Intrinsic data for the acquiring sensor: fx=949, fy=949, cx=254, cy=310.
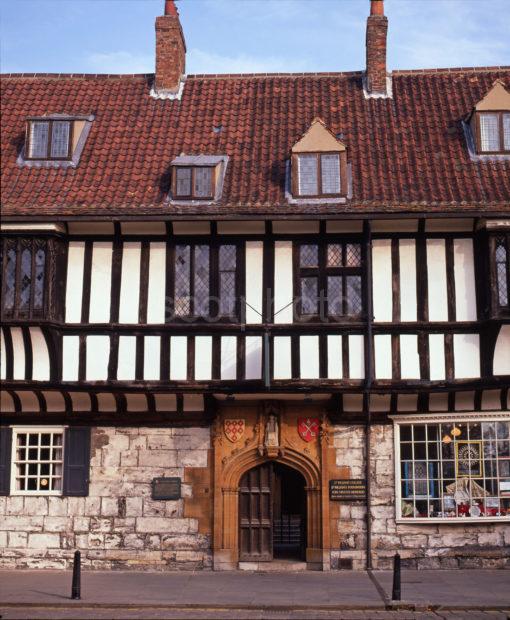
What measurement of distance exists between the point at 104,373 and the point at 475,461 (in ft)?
22.4

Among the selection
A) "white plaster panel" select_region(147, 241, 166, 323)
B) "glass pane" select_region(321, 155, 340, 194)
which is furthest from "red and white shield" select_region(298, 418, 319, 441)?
"glass pane" select_region(321, 155, 340, 194)

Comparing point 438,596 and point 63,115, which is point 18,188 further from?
point 438,596

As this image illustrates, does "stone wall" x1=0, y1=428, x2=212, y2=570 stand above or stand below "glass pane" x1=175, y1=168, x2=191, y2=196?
below

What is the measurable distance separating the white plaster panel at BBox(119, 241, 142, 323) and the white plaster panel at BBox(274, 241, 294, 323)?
2.49 metres

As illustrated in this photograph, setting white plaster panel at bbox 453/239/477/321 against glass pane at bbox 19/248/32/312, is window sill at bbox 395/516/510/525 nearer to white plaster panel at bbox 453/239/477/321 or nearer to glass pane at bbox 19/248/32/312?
white plaster panel at bbox 453/239/477/321

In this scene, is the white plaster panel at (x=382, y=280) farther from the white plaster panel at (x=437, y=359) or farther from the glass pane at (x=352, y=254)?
the white plaster panel at (x=437, y=359)

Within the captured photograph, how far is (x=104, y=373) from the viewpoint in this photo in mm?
16891

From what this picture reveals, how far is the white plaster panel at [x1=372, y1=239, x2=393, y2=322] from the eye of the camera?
16.8m

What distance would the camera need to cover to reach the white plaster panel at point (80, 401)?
56.3ft

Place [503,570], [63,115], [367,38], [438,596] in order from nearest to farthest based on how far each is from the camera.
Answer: [438,596] < [503,570] < [63,115] < [367,38]

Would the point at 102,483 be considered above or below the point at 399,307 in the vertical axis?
below

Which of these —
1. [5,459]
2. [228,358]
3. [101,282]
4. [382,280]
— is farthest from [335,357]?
[5,459]

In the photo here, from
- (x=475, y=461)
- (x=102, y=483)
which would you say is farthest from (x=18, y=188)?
(x=475, y=461)

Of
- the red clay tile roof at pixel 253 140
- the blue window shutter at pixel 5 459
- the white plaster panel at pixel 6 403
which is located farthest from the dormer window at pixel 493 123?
the blue window shutter at pixel 5 459
